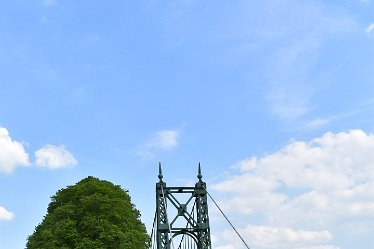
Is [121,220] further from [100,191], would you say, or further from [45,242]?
[45,242]

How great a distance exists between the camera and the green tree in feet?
104

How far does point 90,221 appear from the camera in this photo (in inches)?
1282

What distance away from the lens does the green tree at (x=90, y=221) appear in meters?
31.8

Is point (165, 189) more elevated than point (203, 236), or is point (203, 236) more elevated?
point (165, 189)

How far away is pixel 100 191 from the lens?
34.8 m

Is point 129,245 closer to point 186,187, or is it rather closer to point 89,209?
point 89,209

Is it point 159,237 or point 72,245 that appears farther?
point 72,245

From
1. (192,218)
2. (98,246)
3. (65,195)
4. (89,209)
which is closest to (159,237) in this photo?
(192,218)

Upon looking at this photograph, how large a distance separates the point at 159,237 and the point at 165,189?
2421 millimetres

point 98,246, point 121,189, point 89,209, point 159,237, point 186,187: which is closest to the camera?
point 159,237

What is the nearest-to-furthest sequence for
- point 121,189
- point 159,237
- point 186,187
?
1. point 159,237
2. point 186,187
3. point 121,189

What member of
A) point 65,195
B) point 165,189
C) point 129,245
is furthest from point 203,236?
point 65,195

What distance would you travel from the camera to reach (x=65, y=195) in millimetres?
35344

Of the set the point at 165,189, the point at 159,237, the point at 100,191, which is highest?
the point at 100,191
